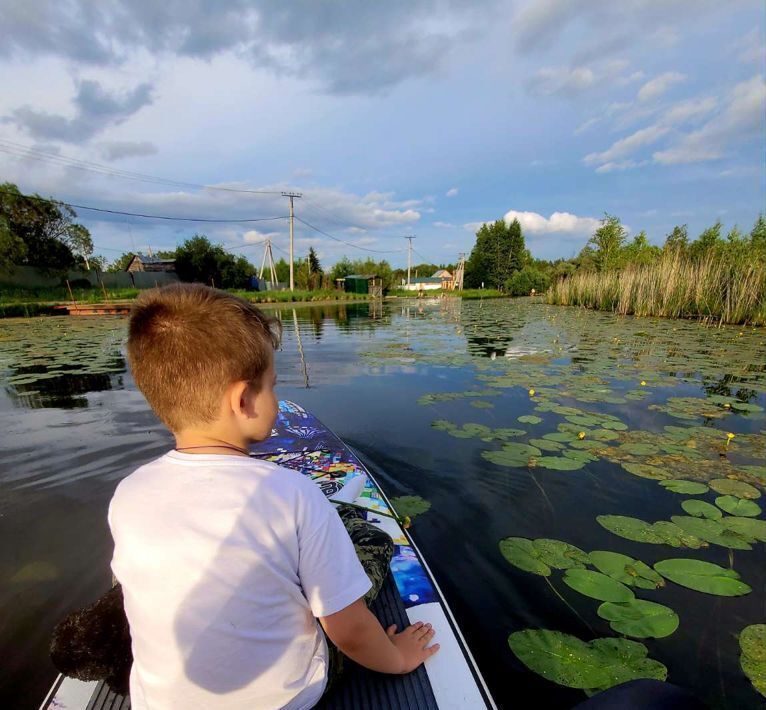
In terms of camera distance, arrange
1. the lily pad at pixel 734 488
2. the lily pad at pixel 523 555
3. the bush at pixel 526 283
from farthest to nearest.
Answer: the bush at pixel 526 283
the lily pad at pixel 734 488
the lily pad at pixel 523 555

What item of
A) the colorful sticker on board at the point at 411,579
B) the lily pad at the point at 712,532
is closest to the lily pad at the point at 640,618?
the lily pad at the point at 712,532

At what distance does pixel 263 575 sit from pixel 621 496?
8.11 ft

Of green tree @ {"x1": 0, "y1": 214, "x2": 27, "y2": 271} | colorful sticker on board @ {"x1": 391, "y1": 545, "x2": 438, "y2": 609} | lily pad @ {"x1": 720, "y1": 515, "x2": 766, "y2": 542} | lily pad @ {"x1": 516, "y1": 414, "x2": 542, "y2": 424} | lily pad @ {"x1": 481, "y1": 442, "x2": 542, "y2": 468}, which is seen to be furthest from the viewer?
green tree @ {"x1": 0, "y1": 214, "x2": 27, "y2": 271}

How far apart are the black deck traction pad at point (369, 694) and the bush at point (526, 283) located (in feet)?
151

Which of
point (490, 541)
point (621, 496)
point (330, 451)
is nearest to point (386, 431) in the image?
point (330, 451)

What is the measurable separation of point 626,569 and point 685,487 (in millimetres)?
1038

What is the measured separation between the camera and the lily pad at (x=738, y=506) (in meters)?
2.13

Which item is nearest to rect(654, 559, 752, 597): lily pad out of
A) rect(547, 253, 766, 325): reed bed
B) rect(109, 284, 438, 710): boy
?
rect(109, 284, 438, 710): boy

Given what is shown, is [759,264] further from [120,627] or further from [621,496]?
[120,627]

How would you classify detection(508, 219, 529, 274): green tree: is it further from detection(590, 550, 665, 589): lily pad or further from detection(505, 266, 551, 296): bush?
detection(590, 550, 665, 589): lily pad

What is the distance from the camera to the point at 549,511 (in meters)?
2.28

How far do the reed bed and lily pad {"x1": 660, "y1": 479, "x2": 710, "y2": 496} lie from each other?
9.74m

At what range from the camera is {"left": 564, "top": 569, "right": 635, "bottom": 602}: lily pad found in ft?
5.34

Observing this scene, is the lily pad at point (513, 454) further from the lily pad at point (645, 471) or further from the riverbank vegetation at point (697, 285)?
the riverbank vegetation at point (697, 285)
